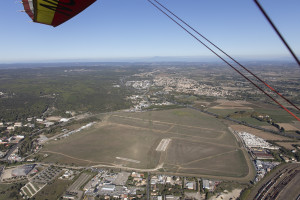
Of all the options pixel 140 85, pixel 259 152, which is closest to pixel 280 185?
pixel 259 152

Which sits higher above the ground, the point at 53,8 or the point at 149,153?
the point at 53,8

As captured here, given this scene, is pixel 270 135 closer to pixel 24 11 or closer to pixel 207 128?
pixel 207 128

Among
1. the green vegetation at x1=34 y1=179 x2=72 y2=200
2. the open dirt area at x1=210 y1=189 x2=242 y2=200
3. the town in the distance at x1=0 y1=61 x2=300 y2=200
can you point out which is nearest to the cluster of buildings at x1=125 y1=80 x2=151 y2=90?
the town in the distance at x1=0 y1=61 x2=300 y2=200

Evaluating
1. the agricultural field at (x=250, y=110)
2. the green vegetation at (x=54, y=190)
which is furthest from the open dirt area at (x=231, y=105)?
the green vegetation at (x=54, y=190)

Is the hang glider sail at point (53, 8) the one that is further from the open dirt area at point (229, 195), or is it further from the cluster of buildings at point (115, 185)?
the open dirt area at point (229, 195)

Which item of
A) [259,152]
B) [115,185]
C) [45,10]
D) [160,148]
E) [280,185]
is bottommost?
[115,185]

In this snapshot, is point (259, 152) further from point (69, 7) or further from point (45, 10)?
point (45, 10)

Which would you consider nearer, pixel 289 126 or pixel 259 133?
pixel 259 133
